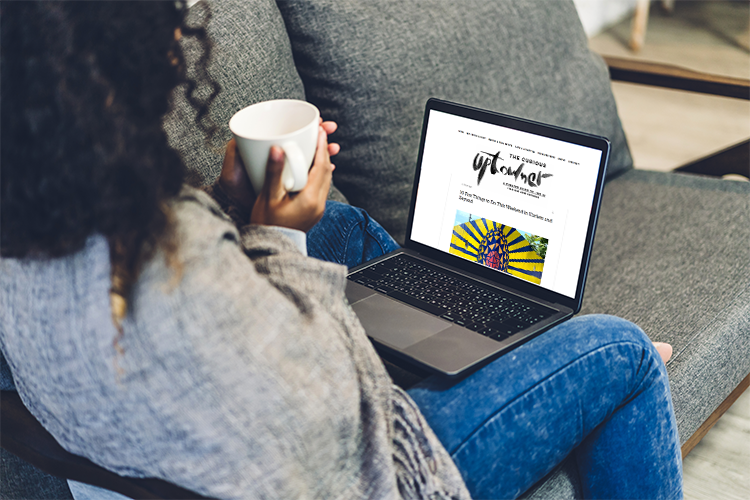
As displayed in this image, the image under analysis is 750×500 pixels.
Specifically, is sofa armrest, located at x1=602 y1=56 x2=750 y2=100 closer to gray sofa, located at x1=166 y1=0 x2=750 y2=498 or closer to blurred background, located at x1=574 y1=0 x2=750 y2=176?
gray sofa, located at x1=166 y1=0 x2=750 y2=498

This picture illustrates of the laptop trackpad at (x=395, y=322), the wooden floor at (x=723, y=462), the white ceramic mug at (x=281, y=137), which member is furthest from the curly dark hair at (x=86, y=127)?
the wooden floor at (x=723, y=462)

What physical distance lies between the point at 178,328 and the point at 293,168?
0.75 feet

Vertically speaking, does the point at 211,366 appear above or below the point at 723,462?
above

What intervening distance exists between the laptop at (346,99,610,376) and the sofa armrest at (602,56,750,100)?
2.92ft

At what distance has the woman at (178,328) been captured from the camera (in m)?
0.53

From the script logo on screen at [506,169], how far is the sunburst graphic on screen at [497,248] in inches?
2.9

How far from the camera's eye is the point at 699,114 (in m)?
3.09

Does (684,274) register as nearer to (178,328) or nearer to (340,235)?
(340,235)

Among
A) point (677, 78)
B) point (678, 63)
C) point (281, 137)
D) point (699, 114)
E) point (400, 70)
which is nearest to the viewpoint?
point (281, 137)

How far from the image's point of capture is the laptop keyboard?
2.90ft

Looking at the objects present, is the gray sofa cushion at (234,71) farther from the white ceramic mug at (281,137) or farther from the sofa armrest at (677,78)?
the sofa armrest at (677,78)

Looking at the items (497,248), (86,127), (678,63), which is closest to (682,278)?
(497,248)

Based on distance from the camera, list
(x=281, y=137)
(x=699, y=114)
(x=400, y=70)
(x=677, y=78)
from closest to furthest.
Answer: (x=281, y=137), (x=400, y=70), (x=677, y=78), (x=699, y=114)

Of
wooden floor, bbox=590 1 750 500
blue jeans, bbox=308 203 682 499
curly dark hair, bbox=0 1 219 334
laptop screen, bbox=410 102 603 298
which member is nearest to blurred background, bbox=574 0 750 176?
wooden floor, bbox=590 1 750 500
